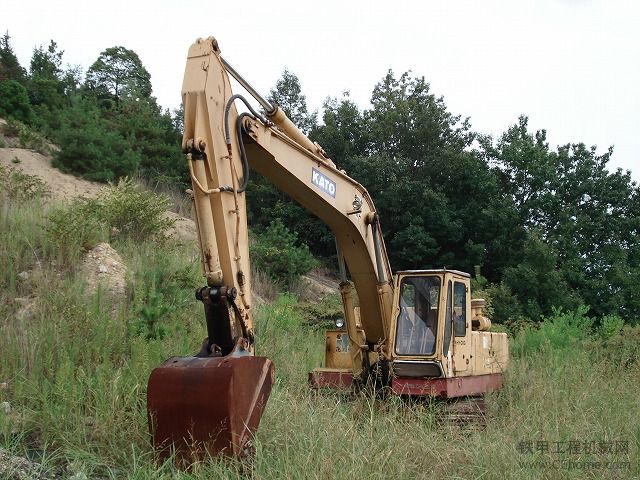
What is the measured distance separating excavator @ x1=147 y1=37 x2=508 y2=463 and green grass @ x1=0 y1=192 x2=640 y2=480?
30 cm

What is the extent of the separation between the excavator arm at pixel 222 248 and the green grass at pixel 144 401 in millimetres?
299

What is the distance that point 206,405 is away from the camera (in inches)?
213

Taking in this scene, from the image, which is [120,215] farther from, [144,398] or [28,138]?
[28,138]

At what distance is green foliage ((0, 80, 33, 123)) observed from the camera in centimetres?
2483

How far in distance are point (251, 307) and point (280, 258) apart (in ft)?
43.6

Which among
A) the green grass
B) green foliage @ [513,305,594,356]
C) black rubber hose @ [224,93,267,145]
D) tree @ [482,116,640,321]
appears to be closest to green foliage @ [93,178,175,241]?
the green grass

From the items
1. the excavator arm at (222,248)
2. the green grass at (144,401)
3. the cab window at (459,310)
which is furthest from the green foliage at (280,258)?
the excavator arm at (222,248)

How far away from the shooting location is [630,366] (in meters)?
11.7

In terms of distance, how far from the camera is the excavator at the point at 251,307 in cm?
551

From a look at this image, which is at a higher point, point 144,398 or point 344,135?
point 344,135

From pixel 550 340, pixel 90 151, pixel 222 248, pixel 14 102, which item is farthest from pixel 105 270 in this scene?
pixel 14 102

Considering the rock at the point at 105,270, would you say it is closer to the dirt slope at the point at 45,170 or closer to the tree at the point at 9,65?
the dirt slope at the point at 45,170

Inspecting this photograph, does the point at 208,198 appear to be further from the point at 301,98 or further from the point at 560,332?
the point at 301,98

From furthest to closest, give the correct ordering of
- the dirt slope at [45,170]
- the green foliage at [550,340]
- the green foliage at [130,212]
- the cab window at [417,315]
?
1. the dirt slope at [45,170]
2. the green foliage at [550,340]
3. the green foliage at [130,212]
4. the cab window at [417,315]
